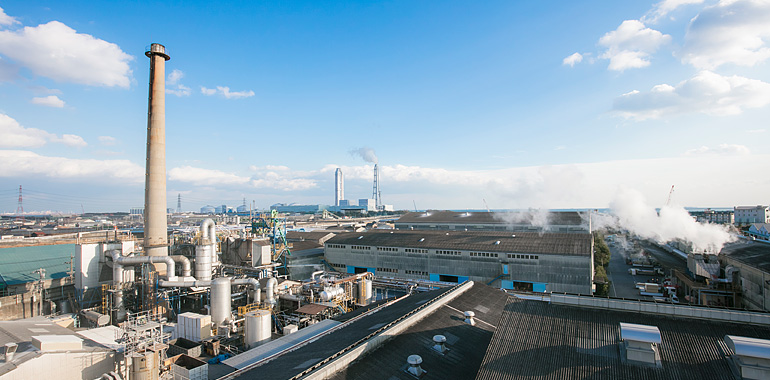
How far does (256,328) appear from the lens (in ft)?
82.2

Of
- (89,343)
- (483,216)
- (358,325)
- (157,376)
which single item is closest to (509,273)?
(358,325)

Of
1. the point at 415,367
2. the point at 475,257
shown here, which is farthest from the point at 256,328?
the point at 475,257

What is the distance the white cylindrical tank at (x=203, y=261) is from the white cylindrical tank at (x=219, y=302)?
8361 millimetres

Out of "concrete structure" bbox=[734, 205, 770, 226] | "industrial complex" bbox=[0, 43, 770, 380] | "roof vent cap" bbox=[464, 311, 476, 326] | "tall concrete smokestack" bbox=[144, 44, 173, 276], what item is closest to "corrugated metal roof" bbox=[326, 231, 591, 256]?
"industrial complex" bbox=[0, 43, 770, 380]

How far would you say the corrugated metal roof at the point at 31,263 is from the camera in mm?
37094

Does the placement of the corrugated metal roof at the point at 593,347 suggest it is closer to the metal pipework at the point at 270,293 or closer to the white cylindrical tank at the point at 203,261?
the metal pipework at the point at 270,293

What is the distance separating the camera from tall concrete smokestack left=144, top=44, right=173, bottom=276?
38250 millimetres

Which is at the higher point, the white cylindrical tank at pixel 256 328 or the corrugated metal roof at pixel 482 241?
the corrugated metal roof at pixel 482 241

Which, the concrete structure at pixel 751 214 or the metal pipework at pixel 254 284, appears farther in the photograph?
the concrete structure at pixel 751 214

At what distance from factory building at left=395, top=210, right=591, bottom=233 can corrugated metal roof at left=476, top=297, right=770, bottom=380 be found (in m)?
55.8

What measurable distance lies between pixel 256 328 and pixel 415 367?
14.6 meters

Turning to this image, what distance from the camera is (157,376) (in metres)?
17.4

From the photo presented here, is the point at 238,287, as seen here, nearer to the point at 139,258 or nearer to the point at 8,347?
the point at 139,258

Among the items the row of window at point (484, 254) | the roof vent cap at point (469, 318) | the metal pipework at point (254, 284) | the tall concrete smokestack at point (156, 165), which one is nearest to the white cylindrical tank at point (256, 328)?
the metal pipework at point (254, 284)
